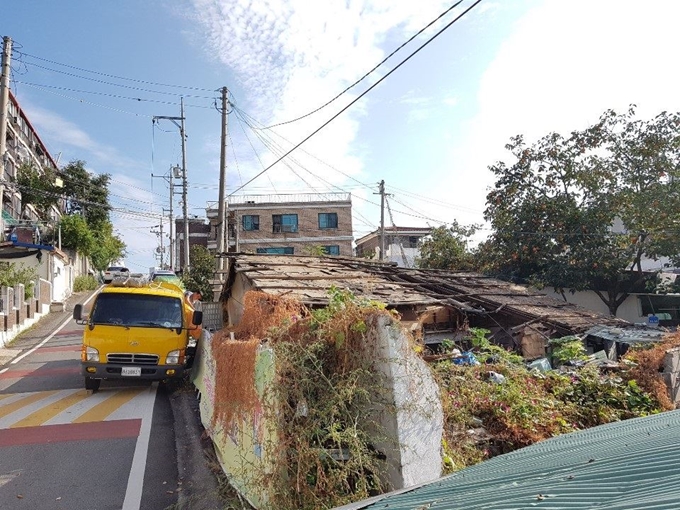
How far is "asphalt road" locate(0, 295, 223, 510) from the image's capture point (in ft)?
16.7

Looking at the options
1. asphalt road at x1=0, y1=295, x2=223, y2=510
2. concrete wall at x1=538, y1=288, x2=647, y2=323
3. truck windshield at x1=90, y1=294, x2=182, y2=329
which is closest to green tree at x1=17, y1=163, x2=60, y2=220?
asphalt road at x1=0, y1=295, x2=223, y2=510

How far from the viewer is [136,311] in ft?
32.4

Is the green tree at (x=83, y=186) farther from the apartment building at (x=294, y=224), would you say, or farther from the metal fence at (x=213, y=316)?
the metal fence at (x=213, y=316)

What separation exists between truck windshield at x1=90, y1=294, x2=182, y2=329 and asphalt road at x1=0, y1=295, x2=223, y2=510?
147 centimetres

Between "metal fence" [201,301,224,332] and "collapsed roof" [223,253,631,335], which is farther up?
"collapsed roof" [223,253,631,335]

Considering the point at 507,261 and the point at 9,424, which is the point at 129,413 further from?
the point at 507,261

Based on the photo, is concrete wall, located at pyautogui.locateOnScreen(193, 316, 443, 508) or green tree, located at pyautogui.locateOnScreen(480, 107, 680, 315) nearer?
concrete wall, located at pyautogui.locateOnScreen(193, 316, 443, 508)

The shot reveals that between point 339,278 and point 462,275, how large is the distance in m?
6.07

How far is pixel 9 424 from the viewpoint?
7.59 metres

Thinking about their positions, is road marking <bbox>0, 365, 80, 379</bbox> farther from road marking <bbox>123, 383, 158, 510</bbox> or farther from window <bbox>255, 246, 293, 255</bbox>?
window <bbox>255, 246, 293, 255</bbox>

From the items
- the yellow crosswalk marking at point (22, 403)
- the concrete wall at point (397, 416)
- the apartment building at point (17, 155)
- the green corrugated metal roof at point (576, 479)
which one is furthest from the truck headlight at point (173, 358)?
the apartment building at point (17, 155)

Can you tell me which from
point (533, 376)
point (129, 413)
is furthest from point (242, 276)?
point (533, 376)

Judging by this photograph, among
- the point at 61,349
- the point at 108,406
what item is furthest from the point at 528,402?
the point at 61,349

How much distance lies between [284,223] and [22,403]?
3690cm
